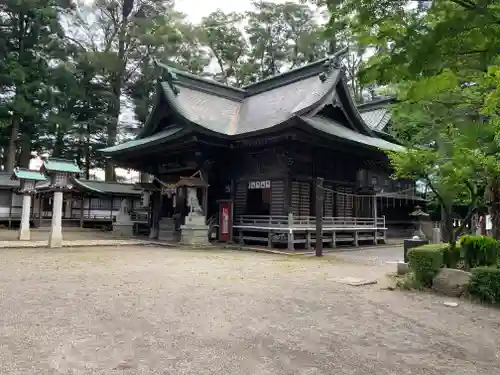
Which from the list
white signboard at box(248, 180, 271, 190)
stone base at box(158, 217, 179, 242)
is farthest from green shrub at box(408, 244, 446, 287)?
stone base at box(158, 217, 179, 242)

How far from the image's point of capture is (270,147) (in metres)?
15.9

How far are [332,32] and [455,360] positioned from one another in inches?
136

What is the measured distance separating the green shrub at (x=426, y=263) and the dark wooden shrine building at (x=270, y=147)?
697 cm

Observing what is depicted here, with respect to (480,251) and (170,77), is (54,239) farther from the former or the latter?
(480,251)

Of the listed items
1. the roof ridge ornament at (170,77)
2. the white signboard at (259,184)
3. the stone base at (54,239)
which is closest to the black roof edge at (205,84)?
the roof ridge ornament at (170,77)

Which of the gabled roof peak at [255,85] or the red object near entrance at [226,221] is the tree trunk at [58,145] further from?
the red object near entrance at [226,221]

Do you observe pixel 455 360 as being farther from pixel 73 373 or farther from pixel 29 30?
pixel 29 30

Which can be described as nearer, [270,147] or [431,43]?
[431,43]

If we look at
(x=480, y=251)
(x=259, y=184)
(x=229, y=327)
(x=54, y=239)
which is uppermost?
(x=259, y=184)

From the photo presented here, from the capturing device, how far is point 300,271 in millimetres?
9539

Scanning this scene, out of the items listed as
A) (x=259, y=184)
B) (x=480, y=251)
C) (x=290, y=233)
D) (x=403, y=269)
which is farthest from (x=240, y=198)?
(x=480, y=251)

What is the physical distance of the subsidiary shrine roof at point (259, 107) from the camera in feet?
50.8

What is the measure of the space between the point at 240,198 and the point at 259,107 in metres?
4.90

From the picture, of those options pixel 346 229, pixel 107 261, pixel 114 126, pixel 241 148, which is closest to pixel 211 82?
pixel 241 148
